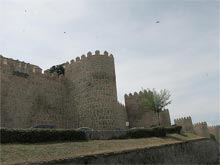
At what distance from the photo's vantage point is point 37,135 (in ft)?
60.2

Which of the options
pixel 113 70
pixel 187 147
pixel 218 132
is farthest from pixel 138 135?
pixel 218 132

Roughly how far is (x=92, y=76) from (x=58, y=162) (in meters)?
18.1

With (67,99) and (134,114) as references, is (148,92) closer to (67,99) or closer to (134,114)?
(134,114)

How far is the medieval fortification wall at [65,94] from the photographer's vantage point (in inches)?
1075

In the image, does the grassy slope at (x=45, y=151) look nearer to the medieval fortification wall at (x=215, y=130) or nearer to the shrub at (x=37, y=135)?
the shrub at (x=37, y=135)

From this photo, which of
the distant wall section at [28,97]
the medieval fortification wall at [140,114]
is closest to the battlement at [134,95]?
the medieval fortification wall at [140,114]

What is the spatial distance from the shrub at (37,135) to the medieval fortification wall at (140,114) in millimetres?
18867

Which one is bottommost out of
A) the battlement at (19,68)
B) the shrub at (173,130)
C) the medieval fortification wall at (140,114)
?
the shrub at (173,130)

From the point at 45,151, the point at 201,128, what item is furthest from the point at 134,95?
the point at 45,151

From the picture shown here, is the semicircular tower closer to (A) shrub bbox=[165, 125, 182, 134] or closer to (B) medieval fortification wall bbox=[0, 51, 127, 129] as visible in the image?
(B) medieval fortification wall bbox=[0, 51, 127, 129]

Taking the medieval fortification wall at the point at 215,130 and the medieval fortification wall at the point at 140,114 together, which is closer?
the medieval fortification wall at the point at 140,114

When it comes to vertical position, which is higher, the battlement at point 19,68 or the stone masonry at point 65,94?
the battlement at point 19,68

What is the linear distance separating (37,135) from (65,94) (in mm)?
14471

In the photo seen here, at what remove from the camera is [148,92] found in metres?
39.1
